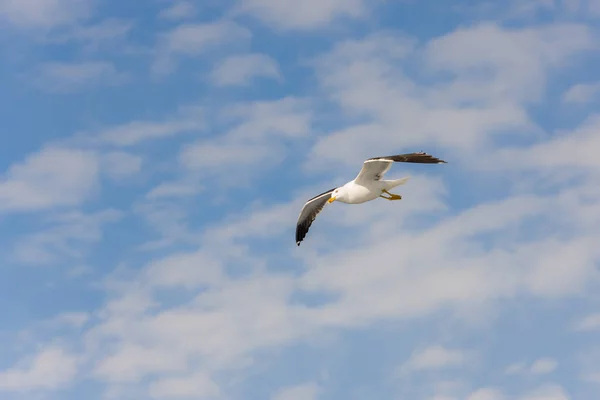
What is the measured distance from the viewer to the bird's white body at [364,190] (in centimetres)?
3812

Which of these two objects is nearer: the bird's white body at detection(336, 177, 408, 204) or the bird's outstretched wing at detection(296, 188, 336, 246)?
the bird's white body at detection(336, 177, 408, 204)

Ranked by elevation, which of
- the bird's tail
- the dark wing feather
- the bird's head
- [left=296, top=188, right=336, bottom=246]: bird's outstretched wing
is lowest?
the dark wing feather

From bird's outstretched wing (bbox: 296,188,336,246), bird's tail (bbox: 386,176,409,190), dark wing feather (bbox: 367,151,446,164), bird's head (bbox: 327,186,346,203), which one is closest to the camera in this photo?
dark wing feather (bbox: 367,151,446,164)

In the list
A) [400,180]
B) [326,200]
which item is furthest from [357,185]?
[326,200]

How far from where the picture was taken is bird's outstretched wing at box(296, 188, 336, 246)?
4403 centimetres

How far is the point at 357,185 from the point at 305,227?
670 centimetres

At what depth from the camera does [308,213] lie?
44719 mm

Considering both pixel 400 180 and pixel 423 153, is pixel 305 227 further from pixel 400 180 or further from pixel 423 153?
pixel 423 153

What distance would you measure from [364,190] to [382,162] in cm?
251

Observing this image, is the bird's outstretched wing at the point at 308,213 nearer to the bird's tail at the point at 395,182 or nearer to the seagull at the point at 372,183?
the seagull at the point at 372,183

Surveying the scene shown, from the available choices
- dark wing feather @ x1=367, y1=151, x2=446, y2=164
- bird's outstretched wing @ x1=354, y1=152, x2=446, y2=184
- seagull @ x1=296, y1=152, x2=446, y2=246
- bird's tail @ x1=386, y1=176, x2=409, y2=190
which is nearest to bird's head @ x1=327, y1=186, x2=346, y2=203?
seagull @ x1=296, y1=152, x2=446, y2=246

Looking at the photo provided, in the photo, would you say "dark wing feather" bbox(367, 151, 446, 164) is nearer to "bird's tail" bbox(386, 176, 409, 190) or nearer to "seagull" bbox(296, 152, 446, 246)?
"seagull" bbox(296, 152, 446, 246)

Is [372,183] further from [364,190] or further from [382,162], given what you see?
[382,162]

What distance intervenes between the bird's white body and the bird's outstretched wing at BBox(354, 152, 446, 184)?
0.93 feet
